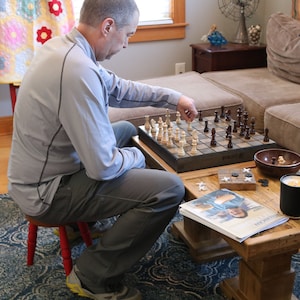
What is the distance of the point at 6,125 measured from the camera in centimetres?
349

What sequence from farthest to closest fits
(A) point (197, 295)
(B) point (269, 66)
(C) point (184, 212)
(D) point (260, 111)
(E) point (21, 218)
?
(B) point (269, 66)
(D) point (260, 111)
(E) point (21, 218)
(A) point (197, 295)
(C) point (184, 212)

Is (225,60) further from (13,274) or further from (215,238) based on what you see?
(13,274)

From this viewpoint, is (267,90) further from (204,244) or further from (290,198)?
(290,198)

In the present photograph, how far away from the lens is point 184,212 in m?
1.42

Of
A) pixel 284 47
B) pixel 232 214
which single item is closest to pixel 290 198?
pixel 232 214

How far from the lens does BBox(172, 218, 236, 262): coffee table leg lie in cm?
188

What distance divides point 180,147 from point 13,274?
84cm

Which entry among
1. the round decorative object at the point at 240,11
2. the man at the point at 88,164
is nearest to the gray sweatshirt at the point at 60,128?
the man at the point at 88,164

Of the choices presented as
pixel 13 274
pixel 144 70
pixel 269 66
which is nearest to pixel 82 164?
pixel 13 274

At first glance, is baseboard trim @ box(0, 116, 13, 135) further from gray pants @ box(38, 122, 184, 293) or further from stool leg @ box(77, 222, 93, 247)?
gray pants @ box(38, 122, 184, 293)

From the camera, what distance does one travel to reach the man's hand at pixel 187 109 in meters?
1.94

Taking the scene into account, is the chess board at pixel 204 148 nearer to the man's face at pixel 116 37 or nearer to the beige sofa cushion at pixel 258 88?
the man's face at pixel 116 37

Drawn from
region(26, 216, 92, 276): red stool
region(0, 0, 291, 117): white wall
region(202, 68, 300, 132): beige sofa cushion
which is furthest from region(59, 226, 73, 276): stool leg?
region(0, 0, 291, 117): white wall

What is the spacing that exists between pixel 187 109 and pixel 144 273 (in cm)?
70
